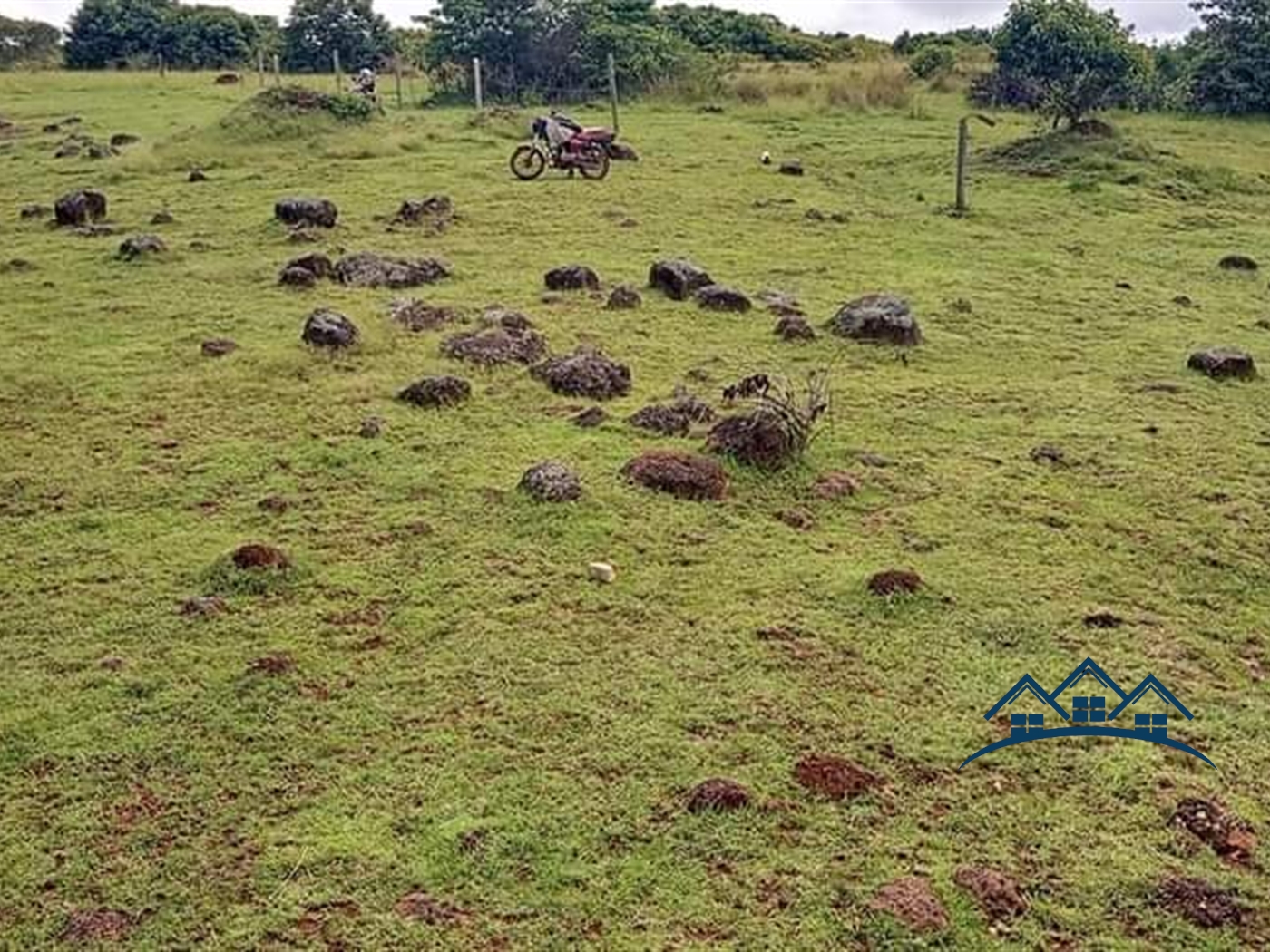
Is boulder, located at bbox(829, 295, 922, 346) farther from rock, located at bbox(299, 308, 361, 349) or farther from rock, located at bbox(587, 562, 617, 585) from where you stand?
rock, located at bbox(587, 562, 617, 585)

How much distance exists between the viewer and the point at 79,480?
28.0 feet

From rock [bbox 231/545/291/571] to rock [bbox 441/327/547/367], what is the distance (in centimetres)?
402

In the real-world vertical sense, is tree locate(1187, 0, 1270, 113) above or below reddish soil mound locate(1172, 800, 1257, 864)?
above

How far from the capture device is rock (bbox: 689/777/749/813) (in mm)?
5090

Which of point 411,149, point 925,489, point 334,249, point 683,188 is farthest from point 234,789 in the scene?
point 411,149

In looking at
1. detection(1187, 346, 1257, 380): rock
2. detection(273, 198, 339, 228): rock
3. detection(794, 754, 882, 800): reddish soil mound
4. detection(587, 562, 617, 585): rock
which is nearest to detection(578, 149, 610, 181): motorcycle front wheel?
detection(273, 198, 339, 228): rock

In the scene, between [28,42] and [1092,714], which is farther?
[28,42]

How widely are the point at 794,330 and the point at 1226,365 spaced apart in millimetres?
3964

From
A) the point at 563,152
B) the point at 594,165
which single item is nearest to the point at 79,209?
the point at 563,152

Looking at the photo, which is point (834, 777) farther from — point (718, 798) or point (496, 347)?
point (496, 347)

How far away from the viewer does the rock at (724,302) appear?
42.8ft

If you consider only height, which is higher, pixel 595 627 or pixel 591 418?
pixel 591 418

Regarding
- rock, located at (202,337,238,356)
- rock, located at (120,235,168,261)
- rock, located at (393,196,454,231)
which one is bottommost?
rock, located at (202,337,238,356)

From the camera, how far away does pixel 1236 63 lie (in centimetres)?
2936
